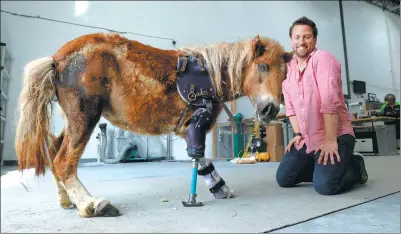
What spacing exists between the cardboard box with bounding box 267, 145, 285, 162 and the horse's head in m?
3.32

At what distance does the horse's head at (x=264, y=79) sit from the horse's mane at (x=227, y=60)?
39 millimetres

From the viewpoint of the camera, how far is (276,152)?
475 cm

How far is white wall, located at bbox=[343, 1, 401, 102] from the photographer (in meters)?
9.65

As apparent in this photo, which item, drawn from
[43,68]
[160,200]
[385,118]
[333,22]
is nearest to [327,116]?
[160,200]

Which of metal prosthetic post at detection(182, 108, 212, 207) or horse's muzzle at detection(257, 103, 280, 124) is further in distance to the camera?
horse's muzzle at detection(257, 103, 280, 124)

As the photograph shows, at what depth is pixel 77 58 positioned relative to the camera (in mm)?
1350

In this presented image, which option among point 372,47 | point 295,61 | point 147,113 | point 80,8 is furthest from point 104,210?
point 372,47

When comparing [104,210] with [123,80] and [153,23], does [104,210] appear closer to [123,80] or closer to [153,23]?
[123,80]

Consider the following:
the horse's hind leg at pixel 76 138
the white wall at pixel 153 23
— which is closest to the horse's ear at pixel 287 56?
the horse's hind leg at pixel 76 138

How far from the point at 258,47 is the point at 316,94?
1.63 ft

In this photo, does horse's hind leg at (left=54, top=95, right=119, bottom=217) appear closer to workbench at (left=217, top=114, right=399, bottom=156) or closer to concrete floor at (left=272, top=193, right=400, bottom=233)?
concrete floor at (left=272, top=193, right=400, bottom=233)

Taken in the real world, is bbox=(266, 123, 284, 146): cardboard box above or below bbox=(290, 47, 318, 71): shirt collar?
below

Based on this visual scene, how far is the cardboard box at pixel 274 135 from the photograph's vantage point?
4945mm

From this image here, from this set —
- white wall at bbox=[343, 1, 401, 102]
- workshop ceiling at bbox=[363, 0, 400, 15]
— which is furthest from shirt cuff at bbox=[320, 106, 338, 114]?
workshop ceiling at bbox=[363, 0, 400, 15]
